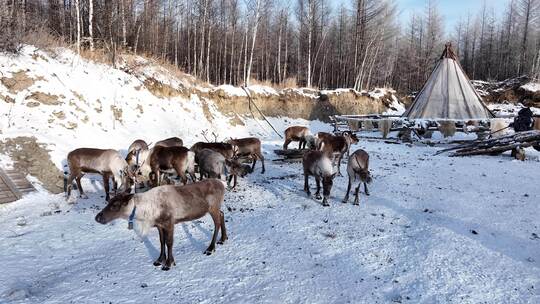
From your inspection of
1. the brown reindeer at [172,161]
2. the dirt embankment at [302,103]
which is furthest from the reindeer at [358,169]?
the dirt embankment at [302,103]

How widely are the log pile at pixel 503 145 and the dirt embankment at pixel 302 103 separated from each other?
1269cm

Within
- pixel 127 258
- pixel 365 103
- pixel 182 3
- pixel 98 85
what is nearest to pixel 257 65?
pixel 182 3

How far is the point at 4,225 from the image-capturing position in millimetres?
6789

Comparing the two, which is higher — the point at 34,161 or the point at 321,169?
the point at 321,169

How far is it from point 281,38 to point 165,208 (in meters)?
38.9

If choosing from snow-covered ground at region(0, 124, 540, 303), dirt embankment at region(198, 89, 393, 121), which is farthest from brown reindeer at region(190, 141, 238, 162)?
dirt embankment at region(198, 89, 393, 121)

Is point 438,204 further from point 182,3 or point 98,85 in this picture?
point 182,3

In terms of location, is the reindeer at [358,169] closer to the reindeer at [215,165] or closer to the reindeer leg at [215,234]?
the reindeer at [215,165]

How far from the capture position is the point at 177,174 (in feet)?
30.6

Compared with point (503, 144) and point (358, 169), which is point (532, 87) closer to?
point (503, 144)

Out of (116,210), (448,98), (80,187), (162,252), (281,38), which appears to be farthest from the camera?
(281,38)

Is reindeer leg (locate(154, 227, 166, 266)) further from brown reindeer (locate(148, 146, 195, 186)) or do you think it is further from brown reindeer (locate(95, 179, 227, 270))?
brown reindeer (locate(148, 146, 195, 186))

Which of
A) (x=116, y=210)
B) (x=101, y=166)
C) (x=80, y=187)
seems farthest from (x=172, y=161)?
(x=116, y=210)

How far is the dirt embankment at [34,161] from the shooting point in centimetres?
901
